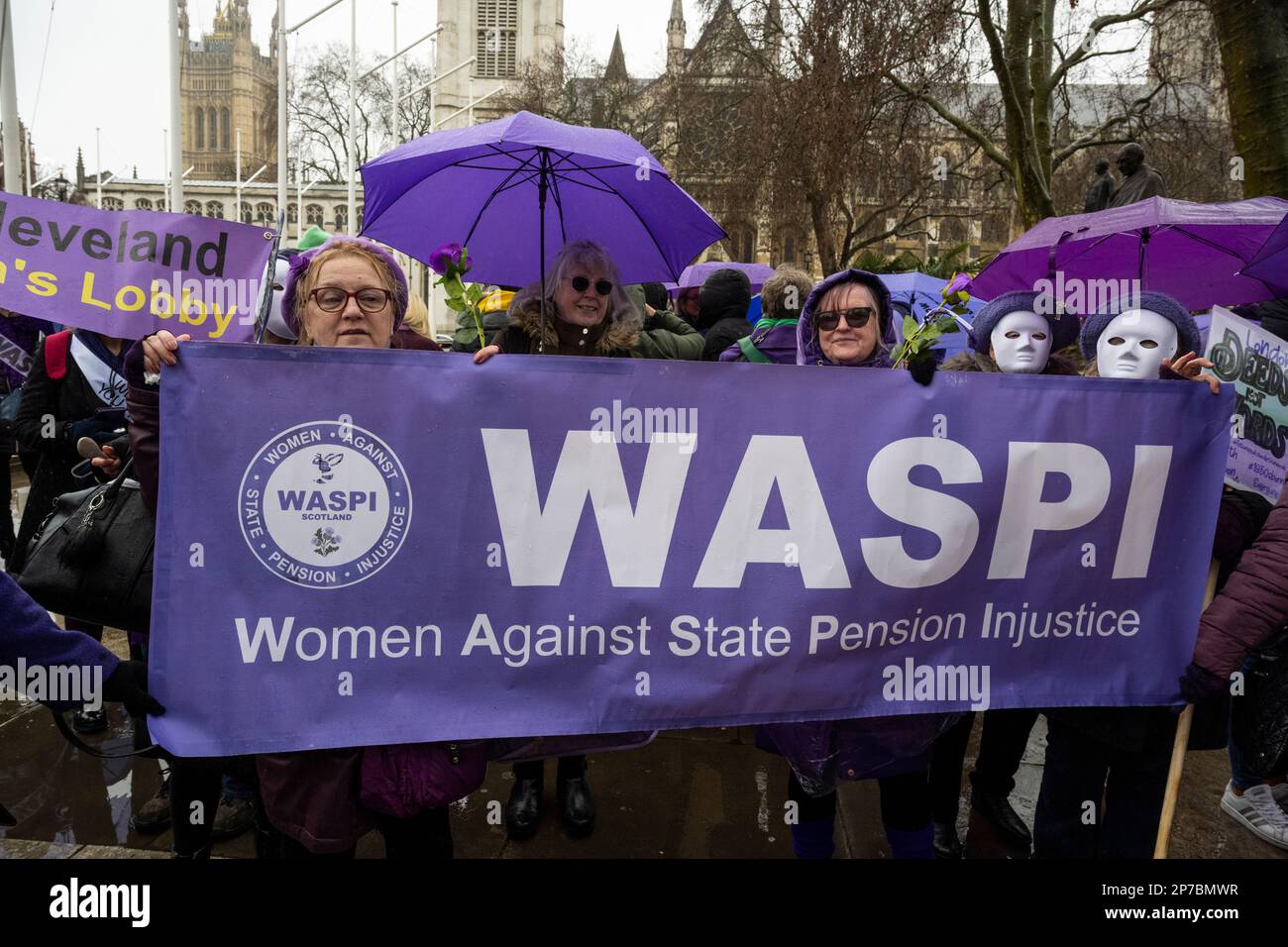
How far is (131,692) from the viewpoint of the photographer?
2.09 meters

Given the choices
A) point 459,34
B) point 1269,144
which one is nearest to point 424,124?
point 459,34

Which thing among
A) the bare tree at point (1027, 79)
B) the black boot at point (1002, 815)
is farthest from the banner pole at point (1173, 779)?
the bare tree at point (1027, 79)

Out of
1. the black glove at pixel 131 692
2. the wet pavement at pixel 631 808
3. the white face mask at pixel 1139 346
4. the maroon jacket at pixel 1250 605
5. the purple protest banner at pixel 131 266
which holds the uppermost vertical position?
the purple protest banner at pixel 131 266

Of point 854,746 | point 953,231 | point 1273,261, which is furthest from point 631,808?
point 953,231

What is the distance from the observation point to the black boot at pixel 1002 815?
11.1 ft

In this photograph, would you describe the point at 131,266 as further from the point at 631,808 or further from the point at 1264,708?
the point at 1264,708

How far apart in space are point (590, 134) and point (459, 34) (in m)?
66.4

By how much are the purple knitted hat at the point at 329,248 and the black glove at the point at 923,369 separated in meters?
1.45

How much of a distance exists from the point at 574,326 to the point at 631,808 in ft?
6.39

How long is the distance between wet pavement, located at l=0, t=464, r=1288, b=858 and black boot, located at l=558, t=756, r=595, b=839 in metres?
0.04

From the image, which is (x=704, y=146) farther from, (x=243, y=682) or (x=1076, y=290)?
(x=243, y=682)

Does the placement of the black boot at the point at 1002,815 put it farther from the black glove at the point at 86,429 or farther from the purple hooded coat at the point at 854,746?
the black glove at the point at 86,429

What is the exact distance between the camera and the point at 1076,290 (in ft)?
13.7

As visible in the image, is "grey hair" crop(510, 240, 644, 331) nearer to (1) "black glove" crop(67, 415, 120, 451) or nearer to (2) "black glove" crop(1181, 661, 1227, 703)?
(1) "black glove" crop(67, 415, 120, 451)
